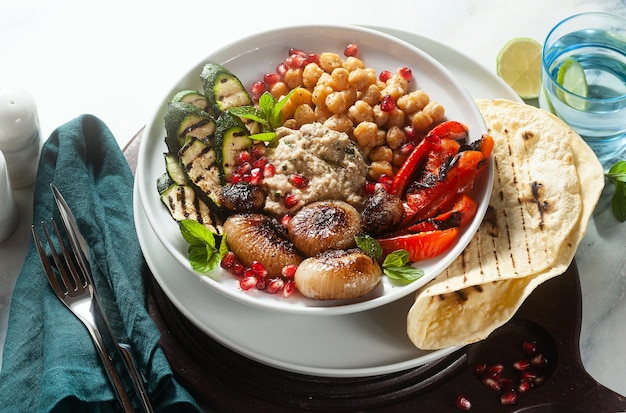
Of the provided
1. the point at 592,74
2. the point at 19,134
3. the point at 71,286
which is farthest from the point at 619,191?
the point at 19,134

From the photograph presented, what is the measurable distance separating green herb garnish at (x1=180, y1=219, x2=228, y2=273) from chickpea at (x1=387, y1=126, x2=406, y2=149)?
1316 mm

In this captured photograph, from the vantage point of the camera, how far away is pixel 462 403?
4.08 m

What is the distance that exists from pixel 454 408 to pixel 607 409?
79 centimetres

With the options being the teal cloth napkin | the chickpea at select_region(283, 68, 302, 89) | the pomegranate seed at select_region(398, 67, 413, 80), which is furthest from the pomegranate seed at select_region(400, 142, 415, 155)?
the teal cloth napkin

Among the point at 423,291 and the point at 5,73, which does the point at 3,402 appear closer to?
the point at 423,291

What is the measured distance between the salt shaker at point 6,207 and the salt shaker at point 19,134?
151 millimetres

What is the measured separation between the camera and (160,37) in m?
6.30

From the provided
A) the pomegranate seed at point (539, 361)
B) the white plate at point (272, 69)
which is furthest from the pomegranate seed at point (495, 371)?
the white plate at point (272, 69)

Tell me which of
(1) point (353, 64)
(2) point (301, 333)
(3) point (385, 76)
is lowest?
(2) point (301, 333)

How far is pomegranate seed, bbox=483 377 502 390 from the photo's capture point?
13.6 feet

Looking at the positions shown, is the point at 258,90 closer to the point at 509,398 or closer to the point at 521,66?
the point at 521,66

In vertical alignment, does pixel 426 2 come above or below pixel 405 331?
above

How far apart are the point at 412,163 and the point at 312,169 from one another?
0.59 metres

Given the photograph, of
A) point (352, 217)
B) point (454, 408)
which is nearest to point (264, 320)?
point (352, 217)
